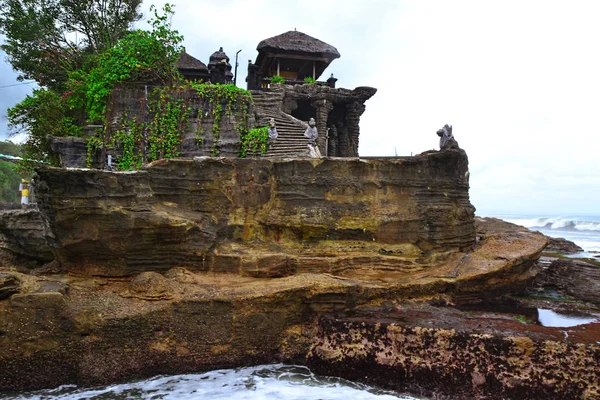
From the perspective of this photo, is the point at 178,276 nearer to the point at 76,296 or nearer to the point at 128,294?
the point at 128,294

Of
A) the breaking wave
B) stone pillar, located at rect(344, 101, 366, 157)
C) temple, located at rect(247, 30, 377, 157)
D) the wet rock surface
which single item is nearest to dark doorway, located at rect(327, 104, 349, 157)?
temple, located at rect(247, 30, 377, 157)

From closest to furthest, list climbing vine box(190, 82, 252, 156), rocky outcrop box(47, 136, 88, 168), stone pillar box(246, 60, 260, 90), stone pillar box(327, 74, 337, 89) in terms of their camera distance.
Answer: rocky outcrop box(47, 136, 88, 168)
climbing vine box(190, 82, 252, 156)
stone pillar box(327, 74, 337, 89)
stone pillar box(246, 60, 260, 90)

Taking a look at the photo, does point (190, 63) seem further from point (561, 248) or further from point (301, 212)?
point (561, 248)

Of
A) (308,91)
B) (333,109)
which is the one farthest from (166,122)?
(333,109)

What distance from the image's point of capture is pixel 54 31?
Result: 62.0 ft

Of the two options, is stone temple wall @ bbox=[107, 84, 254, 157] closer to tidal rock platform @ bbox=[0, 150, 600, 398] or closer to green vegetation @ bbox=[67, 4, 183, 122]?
green vegetation @ bbox=[67, 4, 183, 122]

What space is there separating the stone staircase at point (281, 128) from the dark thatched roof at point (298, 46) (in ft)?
24.0

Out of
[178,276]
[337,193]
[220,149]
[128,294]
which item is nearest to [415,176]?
[337,193]

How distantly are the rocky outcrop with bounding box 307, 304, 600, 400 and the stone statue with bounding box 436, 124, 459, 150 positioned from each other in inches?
126

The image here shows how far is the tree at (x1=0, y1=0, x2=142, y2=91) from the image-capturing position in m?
17.8

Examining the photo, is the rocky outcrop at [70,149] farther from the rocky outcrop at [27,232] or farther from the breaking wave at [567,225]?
the breaking wave at [567,225]

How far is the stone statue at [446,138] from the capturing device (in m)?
7.96

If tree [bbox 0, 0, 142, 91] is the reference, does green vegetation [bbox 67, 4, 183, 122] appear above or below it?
below

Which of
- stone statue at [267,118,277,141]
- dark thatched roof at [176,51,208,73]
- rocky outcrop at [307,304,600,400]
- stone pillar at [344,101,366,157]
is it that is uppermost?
dark thatched roof at [176,51,208,73]
